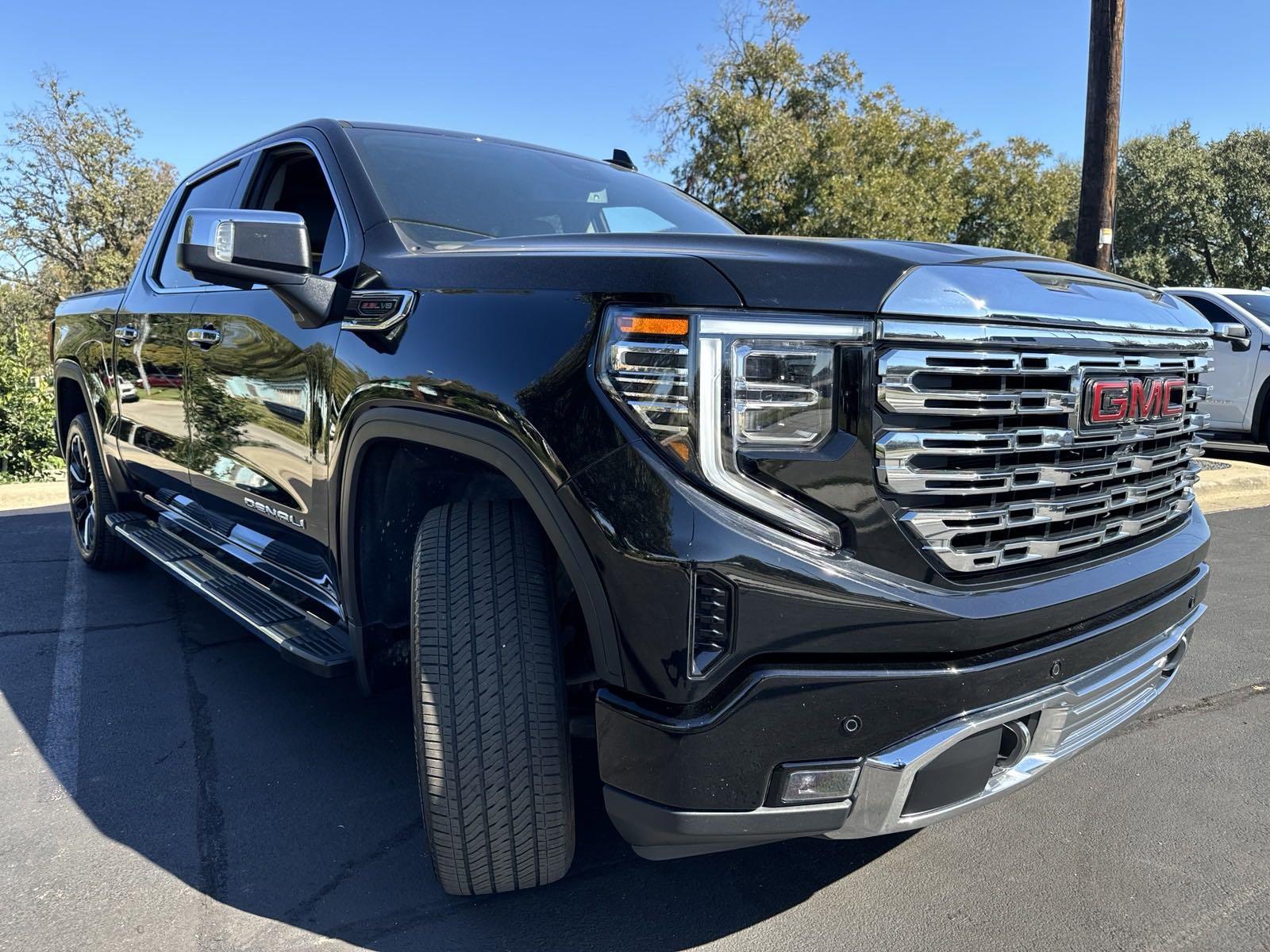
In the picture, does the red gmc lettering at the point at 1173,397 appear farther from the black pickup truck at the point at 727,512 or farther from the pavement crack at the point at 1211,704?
the pavement crack at the point at 1211,704

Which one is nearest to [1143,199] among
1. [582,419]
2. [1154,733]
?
[1154,733]

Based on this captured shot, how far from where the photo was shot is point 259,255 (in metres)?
2.35

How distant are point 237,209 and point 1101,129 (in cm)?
747

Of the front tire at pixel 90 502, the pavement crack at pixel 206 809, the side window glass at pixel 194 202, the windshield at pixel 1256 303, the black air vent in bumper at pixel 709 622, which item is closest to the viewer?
the black air vent in bumper at pixel 709 622

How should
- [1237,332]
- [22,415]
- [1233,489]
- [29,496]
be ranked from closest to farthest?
[29,496] < [1233,489] < [1237,332] < [22,415]

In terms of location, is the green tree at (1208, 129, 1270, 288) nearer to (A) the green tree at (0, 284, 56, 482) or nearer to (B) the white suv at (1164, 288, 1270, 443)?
(B) the white suv at (1164, 288, 1270, 443)

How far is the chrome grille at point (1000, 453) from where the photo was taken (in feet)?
5.42

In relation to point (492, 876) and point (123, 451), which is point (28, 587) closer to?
point (123, 451)

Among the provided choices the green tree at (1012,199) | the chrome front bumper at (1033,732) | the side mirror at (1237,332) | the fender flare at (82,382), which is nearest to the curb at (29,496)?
the fender flare at (82,382)

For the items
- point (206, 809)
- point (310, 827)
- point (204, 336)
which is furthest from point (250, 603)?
point (204, 336)

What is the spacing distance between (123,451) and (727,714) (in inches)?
148

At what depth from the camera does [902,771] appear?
1662mm

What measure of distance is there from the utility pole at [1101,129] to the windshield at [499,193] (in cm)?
574

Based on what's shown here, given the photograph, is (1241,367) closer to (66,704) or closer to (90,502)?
(90,502)
